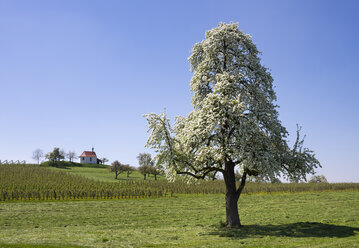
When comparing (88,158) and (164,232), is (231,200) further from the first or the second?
(88,158)

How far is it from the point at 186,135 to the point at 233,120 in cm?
383

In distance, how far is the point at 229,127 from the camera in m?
22.3

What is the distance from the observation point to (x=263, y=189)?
7212 cm

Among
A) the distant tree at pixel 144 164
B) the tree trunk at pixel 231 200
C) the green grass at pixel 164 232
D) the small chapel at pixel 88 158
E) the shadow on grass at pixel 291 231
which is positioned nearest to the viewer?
the green grass at pixel 164 232

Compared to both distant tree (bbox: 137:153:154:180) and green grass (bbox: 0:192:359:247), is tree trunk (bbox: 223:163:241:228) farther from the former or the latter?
distant tree (bbox: 137:153:154:180)

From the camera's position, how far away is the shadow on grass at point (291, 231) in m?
20.1

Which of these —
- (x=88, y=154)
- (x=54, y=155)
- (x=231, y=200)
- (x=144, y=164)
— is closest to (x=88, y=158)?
(x=88, y=154)

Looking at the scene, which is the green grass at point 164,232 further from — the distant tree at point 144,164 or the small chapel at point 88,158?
the small chapel at point 88,158

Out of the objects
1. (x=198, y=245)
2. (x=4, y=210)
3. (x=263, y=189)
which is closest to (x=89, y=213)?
(x=4, y=210)

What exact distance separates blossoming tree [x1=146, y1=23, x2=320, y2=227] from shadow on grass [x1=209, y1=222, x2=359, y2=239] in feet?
6.99

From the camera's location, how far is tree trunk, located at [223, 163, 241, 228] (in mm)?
24594

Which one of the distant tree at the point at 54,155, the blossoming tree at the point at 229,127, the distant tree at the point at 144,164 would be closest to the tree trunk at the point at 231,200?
the blossoming tree at the point at 229,127

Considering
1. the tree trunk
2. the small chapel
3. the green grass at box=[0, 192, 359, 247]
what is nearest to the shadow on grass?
the green grass at box=[0, 192, 359, 247]

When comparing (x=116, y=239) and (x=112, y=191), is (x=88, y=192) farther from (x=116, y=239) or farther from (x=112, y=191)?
(x=116, y=239)
